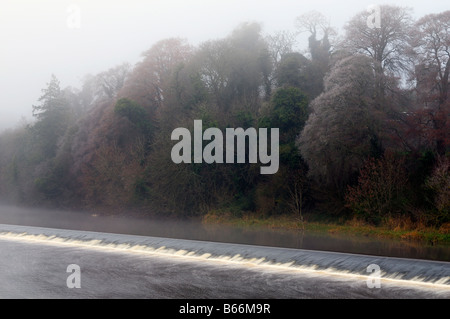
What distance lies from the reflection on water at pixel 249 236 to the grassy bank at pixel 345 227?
82 cm

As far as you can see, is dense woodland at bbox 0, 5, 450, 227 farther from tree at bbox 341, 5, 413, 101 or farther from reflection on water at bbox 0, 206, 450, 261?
reflection on water at bbox 0, 206, 450, 261

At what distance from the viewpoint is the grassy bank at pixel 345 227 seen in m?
21.6

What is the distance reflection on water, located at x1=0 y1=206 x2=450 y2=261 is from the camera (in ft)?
64.0

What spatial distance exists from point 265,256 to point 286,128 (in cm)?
1332

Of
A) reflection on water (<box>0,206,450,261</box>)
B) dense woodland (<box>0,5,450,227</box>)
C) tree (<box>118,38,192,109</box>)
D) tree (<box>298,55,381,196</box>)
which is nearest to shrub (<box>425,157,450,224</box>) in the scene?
dense woodland (<box>0,5,450,227</box>)

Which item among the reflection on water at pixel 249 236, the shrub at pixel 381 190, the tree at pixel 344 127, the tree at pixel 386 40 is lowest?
the reflection on water at pixel 249 236

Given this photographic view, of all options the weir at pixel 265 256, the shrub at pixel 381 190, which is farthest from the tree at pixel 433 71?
the weir at pixel 265 256

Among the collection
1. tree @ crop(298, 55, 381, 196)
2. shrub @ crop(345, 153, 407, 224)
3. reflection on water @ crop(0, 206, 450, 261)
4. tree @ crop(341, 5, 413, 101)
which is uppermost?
tree @ crop(341, 5, 413, 101)

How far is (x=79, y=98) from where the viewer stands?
66688mm

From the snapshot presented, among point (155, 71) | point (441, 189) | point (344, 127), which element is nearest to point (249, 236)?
point (344, 127)

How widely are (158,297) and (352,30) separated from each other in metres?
→ 22.4

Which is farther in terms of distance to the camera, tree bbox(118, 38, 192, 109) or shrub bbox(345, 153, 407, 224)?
tree bbox(118, 38, 192, 109)

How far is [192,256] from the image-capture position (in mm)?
19781

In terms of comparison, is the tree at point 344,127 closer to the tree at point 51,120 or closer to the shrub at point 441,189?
the shrub at point 441,189
